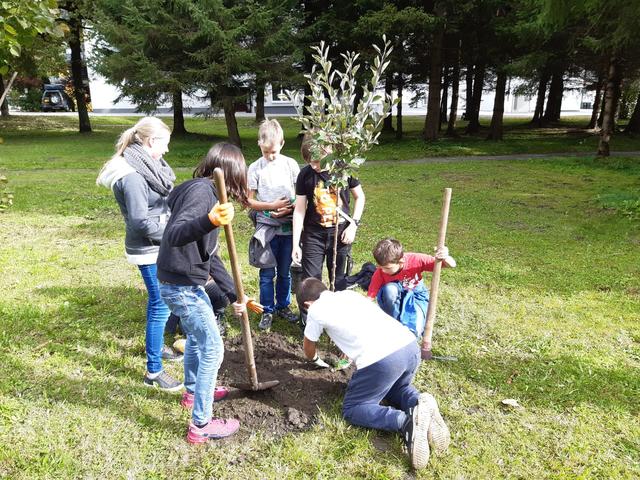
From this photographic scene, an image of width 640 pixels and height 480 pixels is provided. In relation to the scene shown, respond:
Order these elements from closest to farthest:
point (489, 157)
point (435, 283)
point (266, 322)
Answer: point (435, 283) → point (266, 322) → point (489, 157)

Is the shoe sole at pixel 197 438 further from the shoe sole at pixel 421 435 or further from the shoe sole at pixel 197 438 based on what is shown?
the shoe sole at pixel 421 435

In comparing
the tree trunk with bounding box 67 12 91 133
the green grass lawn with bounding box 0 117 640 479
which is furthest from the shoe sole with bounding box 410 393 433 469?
the tree trunk with bounding box 67 12 91 133

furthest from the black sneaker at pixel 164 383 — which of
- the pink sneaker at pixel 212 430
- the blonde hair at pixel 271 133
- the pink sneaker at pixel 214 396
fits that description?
the blonde hair at pixel 271 133

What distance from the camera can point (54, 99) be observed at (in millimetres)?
37156

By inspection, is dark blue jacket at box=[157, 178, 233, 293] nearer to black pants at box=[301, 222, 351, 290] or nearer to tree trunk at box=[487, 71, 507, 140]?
black pants at box=[301, 222, 351, 290]

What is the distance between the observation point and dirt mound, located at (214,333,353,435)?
10.5 feet

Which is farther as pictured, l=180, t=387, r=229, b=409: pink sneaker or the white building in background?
the white building in background

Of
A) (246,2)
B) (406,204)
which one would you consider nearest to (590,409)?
(406,204)

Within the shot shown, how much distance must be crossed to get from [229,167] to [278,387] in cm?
169

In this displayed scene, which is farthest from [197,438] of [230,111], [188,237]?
[230,111]

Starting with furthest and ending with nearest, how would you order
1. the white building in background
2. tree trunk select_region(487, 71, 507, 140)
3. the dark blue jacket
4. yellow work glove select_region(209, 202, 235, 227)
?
the white building in background → tree trunk select_region(487, 71, 507, 140) → the dark blue jacket → yellow work glove select_region(209, 202, 235, 227)

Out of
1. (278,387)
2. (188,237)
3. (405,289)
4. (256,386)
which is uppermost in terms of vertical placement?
(188,237)

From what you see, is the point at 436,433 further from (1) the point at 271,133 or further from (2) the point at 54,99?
(2) the point at 54,99

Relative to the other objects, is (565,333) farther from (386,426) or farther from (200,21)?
(200,21)
